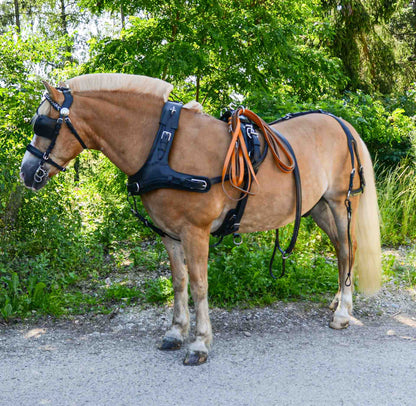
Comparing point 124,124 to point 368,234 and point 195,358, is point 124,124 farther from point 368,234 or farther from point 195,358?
point 368,234

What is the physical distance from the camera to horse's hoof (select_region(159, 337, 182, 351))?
311 centimetres

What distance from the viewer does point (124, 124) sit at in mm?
2805

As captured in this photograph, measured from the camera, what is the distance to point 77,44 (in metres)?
15.3

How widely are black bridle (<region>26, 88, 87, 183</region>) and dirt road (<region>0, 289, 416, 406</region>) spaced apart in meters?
1.30

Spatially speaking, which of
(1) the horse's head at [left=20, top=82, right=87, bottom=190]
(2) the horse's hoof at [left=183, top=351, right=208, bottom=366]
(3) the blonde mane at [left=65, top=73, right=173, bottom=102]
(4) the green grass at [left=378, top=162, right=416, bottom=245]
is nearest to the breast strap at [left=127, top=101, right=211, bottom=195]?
(3) the blonde mane at [left=65, top=73, right=173, bottom=102]

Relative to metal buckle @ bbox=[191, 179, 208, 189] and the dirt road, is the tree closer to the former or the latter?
metal buckle @ bbox=[191, 179, 208, 189]

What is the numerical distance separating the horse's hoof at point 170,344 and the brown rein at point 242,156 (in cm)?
120

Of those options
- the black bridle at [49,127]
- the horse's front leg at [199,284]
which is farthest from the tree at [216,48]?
the horse's front leg at [199,284]

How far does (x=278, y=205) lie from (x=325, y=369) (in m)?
1.20

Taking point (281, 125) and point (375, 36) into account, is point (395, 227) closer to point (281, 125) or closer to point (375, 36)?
point (281, 125)

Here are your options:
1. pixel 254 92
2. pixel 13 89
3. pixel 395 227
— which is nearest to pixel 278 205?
pixel 254 92

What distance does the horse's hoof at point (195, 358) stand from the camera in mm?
2871

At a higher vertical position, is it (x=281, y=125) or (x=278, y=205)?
(x=281, y=125)

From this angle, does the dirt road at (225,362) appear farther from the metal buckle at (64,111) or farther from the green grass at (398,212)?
the green grass at (398,212)
